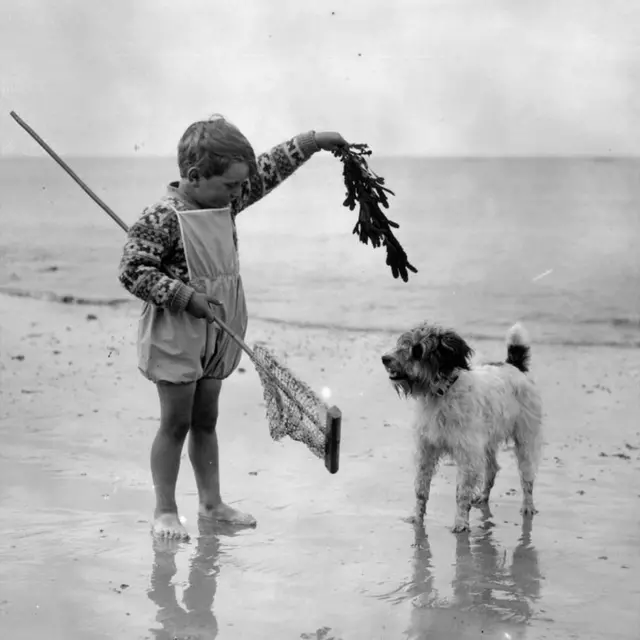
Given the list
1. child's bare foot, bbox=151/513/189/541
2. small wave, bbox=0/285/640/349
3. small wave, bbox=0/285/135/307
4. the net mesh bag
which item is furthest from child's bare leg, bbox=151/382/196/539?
small wave, bbox=0/285/135/307

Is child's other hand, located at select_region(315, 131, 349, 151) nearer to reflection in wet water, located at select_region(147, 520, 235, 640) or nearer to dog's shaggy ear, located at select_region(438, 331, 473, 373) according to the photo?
dog's shaggy ear, located at select_region(438, 331, 473, 373)

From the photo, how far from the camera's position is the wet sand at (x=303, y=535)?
2.86 metres

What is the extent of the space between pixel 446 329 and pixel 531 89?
27.1 ft

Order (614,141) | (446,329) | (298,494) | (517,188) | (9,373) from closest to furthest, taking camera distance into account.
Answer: (446,329) < (298,494) < (9,373) < (614,141) < (517,188)

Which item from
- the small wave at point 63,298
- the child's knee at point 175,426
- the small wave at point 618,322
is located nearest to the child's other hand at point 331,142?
the child's knee at point 175,426

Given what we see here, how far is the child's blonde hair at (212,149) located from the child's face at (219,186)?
0.7 inches

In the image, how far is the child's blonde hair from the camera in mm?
3334

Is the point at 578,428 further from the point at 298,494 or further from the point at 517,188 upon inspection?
the point at 517,188

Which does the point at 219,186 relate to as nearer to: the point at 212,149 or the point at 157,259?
the point at 212,149

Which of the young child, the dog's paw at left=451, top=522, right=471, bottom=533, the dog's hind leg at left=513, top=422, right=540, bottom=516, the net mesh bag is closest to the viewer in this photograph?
the net mesh bag

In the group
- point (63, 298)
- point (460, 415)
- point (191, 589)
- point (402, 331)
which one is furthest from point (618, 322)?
point (191, 589)

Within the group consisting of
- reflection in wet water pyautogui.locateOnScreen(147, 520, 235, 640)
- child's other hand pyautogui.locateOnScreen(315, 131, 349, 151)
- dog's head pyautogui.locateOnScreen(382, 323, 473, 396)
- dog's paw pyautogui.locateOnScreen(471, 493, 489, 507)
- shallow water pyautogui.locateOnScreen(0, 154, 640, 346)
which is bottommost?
reflection in wet water pyautogui.locateOnScreen(147, 520, 235, 640)

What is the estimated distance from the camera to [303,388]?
3.32m

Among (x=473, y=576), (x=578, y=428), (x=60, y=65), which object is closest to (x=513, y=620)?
(x=473, y=576)
